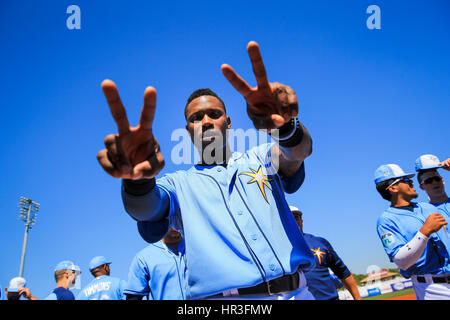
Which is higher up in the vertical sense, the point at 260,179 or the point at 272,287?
the point at 260,179

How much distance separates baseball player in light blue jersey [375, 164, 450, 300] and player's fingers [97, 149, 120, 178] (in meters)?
3.39

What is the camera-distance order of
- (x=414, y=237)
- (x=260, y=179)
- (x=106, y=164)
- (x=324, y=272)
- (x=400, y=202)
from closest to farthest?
(x=106, y=164)
(x=260, y=179)
(x=414, y=237)
(x=400, y=202)
(x=324, y=272)

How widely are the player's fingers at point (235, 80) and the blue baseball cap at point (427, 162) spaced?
3.84 meters

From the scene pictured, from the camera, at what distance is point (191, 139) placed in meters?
2.31

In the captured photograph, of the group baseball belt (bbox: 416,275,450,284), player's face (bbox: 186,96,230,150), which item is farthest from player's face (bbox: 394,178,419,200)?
player's face (bbox: 186,96,230,150)

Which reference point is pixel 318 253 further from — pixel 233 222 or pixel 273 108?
pixel 273 108

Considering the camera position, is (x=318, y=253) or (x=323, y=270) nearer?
(x=323, y=270)

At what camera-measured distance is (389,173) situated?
447cm

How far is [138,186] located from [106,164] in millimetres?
235

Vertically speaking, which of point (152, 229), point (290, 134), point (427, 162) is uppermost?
point (427, 162)

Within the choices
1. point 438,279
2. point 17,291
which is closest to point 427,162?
→ point 438,279
